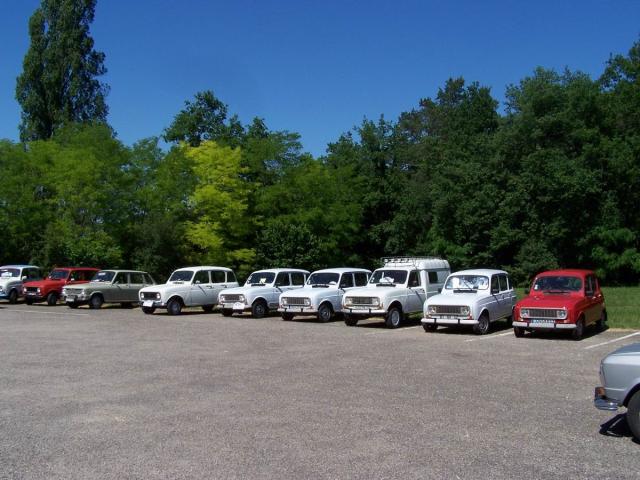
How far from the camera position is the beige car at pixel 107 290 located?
27.9 m

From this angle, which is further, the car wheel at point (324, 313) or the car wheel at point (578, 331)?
the car wheel at point (324, 313)

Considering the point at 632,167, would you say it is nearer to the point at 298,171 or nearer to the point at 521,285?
the point at 521,285

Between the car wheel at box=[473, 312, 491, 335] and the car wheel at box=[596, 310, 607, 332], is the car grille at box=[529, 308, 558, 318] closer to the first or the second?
the car wheel at box=[473, 312, 491, 335]

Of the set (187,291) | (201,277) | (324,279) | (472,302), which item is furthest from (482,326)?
(201,277)

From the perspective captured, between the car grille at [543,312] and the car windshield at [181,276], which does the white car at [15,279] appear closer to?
the car windshield at [181,276]

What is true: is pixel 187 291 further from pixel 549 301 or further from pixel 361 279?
pixel 549 301

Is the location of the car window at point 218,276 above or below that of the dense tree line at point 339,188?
below

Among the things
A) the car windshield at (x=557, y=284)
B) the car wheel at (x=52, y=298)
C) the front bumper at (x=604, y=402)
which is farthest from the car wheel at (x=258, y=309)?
the front bumper at (x=604, y=402)

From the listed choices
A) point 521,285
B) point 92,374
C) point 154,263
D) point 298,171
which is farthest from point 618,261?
point 92,374

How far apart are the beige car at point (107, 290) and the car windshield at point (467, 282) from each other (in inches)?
629

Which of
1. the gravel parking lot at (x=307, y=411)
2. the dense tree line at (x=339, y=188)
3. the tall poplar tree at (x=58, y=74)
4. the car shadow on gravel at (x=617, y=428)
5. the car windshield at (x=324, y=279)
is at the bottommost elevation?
the car shadow on gravel at (x=617, y=428)

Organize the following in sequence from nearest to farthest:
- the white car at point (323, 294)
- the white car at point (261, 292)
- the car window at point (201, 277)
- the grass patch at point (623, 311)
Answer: the grass patch at point (623, 311), the white car at point (323, 294), the white car at point (261, 292), the car window at point (201, 277)

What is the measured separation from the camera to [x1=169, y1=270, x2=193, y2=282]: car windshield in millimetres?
26125

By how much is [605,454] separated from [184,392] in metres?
5.82
